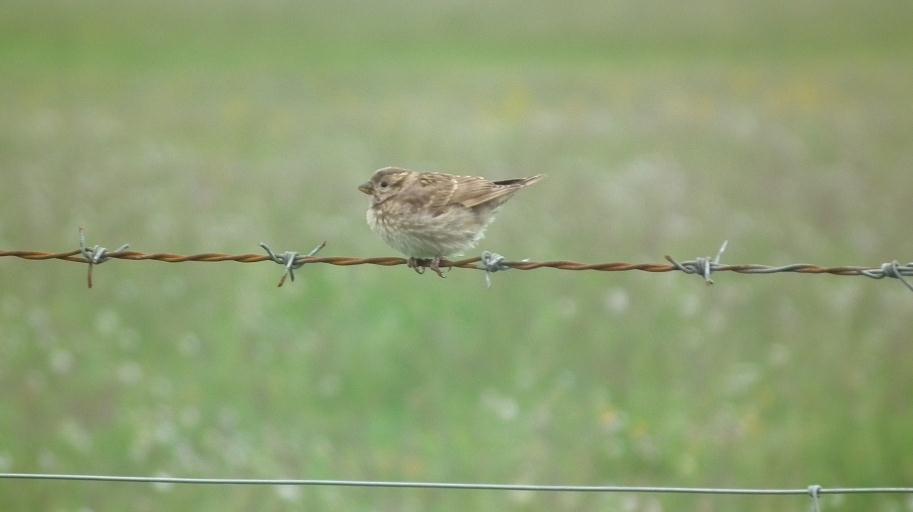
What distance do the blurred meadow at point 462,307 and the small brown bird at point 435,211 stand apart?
1694 millimetres

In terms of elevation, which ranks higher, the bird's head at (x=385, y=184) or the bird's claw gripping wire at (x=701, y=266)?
the bird's head at (x=385, y=184)

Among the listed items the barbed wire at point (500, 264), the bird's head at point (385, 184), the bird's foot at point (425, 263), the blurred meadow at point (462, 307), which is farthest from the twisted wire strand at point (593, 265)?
the blurred meadow at point (462, 307)

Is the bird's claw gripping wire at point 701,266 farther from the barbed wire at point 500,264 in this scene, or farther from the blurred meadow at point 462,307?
the blurred meadow at point 462,307

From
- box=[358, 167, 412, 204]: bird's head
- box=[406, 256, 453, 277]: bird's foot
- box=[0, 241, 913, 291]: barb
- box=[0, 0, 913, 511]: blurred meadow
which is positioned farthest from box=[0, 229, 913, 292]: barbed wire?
box=[0, 0, 913, 511]: blurred meadow

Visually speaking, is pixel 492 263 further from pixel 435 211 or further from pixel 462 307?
pixel 462 307

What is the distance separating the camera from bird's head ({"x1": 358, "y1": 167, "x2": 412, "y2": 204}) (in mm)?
5770

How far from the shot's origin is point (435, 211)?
18.0 ft

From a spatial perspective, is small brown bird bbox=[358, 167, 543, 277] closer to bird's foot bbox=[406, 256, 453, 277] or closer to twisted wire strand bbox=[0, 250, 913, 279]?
bird's foot bbox=[406, 256, 453, 277]

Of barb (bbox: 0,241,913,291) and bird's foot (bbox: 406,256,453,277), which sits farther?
bird's foot (bbox: 406,256,453,277)

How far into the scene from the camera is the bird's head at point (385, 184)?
577cm

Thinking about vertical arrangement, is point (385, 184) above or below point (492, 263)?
above

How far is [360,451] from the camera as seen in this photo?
7477 millimetres

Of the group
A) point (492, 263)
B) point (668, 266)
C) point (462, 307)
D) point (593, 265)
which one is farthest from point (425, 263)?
point (462, 307)

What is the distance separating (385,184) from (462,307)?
3753mm
